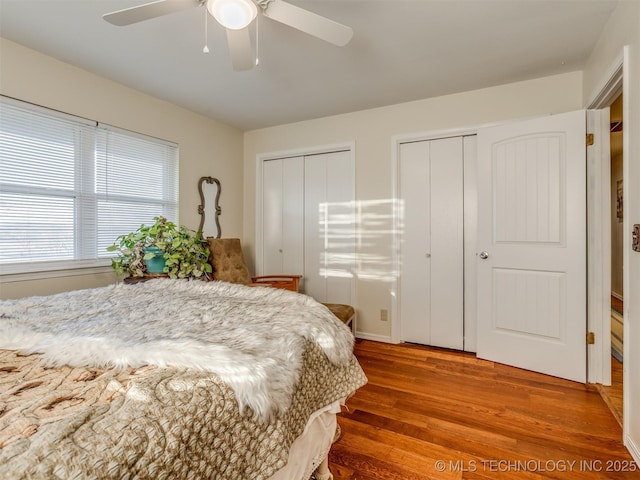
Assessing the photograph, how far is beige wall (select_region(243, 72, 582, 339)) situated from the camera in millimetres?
2701

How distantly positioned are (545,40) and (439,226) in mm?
1578

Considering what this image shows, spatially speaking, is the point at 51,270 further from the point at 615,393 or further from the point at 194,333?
the point at 615,393

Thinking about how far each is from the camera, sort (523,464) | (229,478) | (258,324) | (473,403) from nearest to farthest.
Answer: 1. (229,478)
2. (258,324)
3. (523,464)
4. (473,403)

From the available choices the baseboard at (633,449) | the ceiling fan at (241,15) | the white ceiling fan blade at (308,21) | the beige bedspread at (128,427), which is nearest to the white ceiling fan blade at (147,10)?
the ceiling fan at (241,15)

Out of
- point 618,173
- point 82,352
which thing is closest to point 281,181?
point 82,352

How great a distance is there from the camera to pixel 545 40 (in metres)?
2.16

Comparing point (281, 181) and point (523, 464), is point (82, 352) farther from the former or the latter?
point (281, 181)

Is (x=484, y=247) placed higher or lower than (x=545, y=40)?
lower

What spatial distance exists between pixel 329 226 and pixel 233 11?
243cm

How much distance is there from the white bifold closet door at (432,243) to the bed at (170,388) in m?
1.93

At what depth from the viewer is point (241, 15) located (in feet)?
4.58

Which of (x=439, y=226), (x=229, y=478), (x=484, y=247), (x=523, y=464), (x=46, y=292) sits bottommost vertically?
(x=523, y=464)

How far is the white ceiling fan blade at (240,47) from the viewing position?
157 cm

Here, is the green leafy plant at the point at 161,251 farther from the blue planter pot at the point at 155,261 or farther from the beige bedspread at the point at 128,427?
the beige bedspread at the point at 128,427
